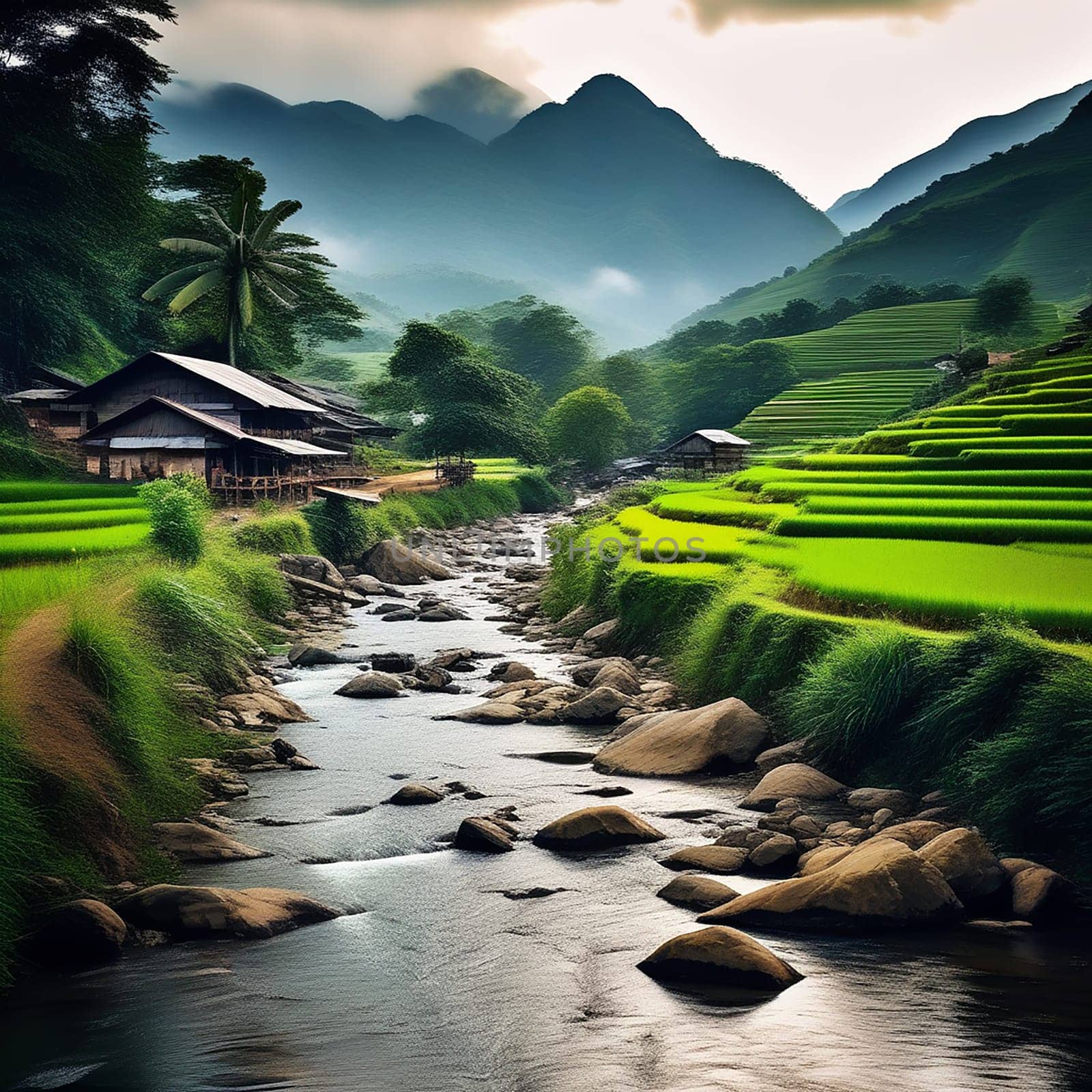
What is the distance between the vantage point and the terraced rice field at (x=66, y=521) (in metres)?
20.3

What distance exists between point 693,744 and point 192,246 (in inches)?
1760

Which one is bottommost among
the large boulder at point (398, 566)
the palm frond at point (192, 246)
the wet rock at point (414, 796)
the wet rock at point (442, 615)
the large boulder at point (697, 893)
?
the large boulder at point (697, 893)

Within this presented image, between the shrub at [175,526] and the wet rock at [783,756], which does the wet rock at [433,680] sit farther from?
the wet rock at [783,756]

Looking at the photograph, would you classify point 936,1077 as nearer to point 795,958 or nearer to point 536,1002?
point 795,958

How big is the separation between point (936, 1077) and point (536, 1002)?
9.91ft

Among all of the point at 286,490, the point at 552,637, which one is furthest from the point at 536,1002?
the point at 286,490

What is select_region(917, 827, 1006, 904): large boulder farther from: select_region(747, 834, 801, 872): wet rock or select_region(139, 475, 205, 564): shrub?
select_region(139, 475, 205, 564): shrub

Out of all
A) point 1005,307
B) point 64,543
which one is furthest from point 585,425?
point 64,543

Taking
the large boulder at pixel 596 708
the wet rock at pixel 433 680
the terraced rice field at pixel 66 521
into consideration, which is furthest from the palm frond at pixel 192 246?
the large boulder at pixel 596 708

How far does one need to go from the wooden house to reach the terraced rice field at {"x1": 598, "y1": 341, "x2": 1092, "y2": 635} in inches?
829

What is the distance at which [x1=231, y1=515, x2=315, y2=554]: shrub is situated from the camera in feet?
98.4

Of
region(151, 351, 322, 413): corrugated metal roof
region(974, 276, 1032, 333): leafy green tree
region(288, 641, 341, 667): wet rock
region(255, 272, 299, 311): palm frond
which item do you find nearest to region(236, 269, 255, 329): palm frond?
region(255, 272, 299, 311): palm frond

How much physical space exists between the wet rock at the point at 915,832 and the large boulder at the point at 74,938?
7219mm

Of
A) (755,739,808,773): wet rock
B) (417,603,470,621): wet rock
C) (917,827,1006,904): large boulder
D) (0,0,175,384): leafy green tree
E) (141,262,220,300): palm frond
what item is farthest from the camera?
(141,262,220,300): palm frond
